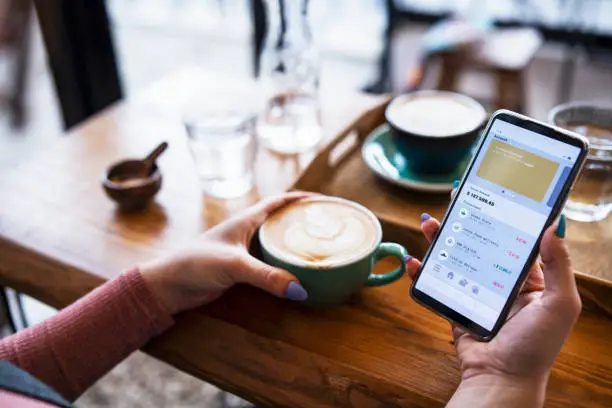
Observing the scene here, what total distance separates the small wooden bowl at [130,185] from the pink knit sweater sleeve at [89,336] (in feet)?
0.69

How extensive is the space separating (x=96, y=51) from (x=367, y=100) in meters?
0.91

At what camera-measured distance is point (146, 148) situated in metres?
1.12

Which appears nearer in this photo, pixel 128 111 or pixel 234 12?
pixel 128 111

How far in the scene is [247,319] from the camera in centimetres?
75

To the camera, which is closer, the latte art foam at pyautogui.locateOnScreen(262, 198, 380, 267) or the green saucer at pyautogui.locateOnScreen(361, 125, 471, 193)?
the latte art foam at pyautogui.locateOnScreen(262, 198, 380, 267)

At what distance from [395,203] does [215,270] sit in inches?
11.4

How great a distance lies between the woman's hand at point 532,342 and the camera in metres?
0.55

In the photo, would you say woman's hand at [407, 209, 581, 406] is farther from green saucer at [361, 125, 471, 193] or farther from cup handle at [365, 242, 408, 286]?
green saucer at [361, 125, 471, 193]

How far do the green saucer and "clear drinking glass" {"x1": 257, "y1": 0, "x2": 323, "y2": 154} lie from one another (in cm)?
14

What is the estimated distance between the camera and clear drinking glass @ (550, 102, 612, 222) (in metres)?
0.81

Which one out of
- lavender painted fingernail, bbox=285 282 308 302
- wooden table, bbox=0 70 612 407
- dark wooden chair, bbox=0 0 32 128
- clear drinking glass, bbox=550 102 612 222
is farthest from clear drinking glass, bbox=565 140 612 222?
dark wooden chair, bbox=0 0 32 128

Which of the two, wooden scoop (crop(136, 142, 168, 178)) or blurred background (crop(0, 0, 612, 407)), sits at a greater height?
wooden scoop (crop(136, 142, 168, 178))

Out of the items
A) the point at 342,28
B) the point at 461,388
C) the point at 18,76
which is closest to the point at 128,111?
the point at 461,388

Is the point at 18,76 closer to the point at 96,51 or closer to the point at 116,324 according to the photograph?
the point at 96,51
